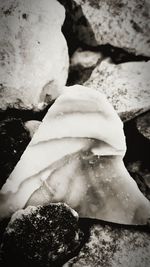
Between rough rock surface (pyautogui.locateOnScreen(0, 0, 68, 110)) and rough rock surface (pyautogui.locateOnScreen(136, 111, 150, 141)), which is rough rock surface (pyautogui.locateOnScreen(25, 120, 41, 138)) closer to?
rough rock surface (pyautogui.locateOnScreen(0, 0, 68, 110))

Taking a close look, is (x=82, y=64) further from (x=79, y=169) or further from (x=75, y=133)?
(x=79, y=169)

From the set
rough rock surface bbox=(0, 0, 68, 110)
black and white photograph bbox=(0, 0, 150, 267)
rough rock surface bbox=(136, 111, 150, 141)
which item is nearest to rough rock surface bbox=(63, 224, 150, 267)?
black and white photograph bbox=(0, 0, 150, 267)

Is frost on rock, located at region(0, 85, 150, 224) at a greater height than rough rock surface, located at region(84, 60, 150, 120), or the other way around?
rough rock surface, located at region(84, 60, 150, 120)

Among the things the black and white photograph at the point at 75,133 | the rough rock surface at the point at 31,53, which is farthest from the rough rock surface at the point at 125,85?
the rough rock surface at the point at 31,53

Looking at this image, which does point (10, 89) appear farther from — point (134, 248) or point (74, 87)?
point (134, 248)

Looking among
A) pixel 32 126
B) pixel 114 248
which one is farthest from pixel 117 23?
pixel 114 248

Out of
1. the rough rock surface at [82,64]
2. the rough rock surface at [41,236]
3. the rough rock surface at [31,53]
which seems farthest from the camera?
the rough rock surface at [82,64]

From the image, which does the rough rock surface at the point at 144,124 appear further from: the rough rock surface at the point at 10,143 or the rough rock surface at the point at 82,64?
the rough rock surface at the point at 10,143
